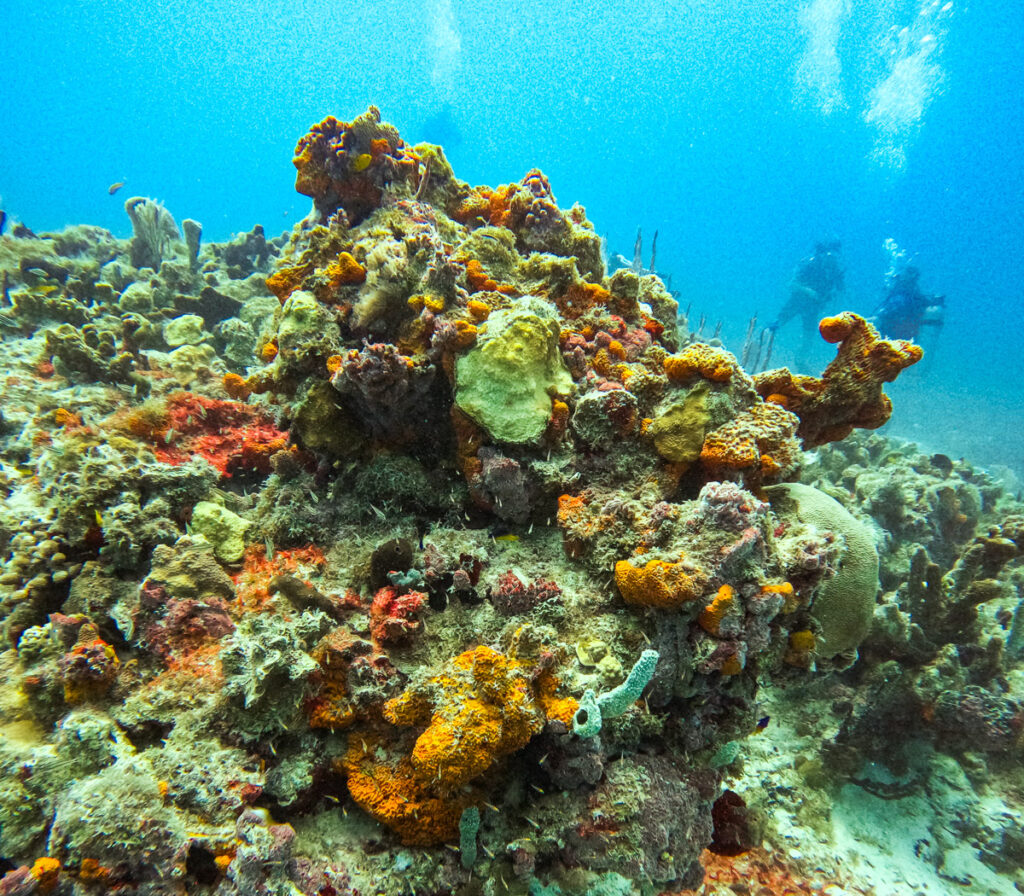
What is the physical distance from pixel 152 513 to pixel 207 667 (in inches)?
68.7

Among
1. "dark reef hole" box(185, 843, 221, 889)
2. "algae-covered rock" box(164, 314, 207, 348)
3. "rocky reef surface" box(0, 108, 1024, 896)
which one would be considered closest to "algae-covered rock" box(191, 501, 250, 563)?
"rocky reef surface" box(0, 108, 1024, 896)

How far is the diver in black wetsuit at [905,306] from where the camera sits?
23469 mm

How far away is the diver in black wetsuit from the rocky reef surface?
2204 cm

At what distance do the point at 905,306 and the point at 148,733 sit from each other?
31.5 metres

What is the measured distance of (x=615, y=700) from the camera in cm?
319

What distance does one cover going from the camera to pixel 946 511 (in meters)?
9.52

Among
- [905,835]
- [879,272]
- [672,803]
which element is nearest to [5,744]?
[672,803]

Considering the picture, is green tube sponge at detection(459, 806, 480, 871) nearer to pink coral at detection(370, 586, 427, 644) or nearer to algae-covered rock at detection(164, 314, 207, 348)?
pink coral at detection(370, 586, 427, 644)

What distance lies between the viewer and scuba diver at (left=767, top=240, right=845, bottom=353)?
36.8 m

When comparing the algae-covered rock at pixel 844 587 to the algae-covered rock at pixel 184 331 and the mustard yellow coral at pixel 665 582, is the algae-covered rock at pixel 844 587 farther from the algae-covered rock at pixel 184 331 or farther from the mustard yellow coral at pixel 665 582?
the algae-covered rock at pixel 184 331

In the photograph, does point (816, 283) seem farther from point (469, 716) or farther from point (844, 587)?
point (469, 716)

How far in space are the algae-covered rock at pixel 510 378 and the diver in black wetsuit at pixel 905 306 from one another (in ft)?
85.3

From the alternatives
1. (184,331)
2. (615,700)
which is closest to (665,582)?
(615,700)

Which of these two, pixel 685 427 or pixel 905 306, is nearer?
pixel 685 427
